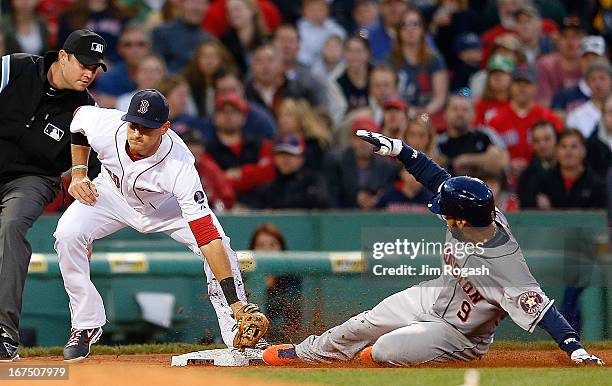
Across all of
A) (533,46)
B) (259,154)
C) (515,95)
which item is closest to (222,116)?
(259,154)

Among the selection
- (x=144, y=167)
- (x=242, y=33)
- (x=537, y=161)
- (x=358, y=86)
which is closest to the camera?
(x=144, y=167)

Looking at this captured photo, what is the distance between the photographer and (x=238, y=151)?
39.5 ft

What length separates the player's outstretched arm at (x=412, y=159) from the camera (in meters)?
7.81

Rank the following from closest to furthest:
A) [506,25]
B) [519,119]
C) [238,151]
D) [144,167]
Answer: [144,167]
[238,151]
[519,119]
[506,25]

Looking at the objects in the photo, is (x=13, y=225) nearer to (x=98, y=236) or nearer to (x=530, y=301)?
(x=98, y=236)

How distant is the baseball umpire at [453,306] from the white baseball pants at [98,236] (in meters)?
0.53

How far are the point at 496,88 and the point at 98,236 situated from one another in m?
5.98

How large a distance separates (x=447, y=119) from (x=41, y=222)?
4.12 metres

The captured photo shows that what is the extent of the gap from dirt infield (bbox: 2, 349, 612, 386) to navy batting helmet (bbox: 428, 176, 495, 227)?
2.87ft

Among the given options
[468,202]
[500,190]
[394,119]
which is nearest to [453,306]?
[468,202]

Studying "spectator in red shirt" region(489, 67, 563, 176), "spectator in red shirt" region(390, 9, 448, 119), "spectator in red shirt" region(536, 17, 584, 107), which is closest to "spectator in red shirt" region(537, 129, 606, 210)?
"spectator in red shirt" region(489, 67, 563, 176)

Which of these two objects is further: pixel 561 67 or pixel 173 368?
pixel 561 67

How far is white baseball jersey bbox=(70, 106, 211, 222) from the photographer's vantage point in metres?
7.53

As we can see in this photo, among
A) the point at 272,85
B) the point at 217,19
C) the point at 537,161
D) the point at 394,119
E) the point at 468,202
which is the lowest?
the point at 537,161
